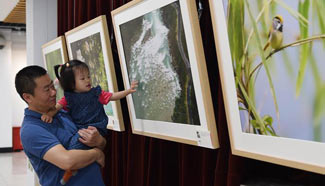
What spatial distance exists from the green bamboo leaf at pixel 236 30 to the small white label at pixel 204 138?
1.28ft

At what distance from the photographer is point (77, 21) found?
4.13m

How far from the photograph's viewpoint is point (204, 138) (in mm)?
2014

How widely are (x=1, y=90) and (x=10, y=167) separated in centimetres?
311

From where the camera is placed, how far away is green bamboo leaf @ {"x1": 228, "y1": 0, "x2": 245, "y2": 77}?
5.48 ft

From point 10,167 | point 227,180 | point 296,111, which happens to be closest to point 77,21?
point 227,180

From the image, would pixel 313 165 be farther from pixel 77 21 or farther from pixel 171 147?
pixel 77 21

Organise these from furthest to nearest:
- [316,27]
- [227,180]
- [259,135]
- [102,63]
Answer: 1. [102,63]
2. [227,180]
3. [259,135]
4. [316,27]

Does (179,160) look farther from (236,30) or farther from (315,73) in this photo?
(315,73)

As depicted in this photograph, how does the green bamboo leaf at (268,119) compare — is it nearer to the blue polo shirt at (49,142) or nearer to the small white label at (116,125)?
the blue polo shirt at (49,142)

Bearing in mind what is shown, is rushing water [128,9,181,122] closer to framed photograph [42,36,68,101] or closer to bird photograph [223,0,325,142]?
bird photograph [223,0,325,142]

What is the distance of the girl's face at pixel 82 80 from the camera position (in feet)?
7.95

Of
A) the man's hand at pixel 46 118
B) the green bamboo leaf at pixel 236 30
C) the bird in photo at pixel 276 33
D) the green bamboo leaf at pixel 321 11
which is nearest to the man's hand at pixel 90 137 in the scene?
the man's hand at pixel 46 118

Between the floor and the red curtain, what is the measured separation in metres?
3.46

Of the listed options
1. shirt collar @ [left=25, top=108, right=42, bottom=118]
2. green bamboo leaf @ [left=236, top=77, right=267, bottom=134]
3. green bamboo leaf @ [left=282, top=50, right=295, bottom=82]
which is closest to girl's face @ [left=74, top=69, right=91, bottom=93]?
shirt collar @ [left=25, top=108, right=42, bottom=118]
